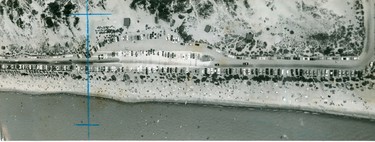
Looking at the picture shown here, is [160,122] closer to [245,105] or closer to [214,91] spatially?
[214,91]

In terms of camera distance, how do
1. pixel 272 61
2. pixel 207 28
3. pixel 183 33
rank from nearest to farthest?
pixel 272 61 → pixel 207 28 → pixel 183 33

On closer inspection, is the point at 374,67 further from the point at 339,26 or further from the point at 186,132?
the point at 186,132

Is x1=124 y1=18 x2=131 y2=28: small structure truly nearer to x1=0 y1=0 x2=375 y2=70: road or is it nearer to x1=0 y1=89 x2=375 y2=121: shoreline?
x1=0 y1=0 x2=375 y2=70: road

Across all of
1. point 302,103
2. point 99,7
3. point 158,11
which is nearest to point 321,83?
point 302,103

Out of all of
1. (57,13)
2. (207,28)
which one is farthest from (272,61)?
(57,13)

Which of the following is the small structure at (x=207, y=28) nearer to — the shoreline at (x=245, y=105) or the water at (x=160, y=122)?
the shoreline at (x=245, y=105)

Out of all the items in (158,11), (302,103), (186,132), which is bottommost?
(186,132)

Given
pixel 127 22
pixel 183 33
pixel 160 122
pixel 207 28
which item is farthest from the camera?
pixel 160 122
